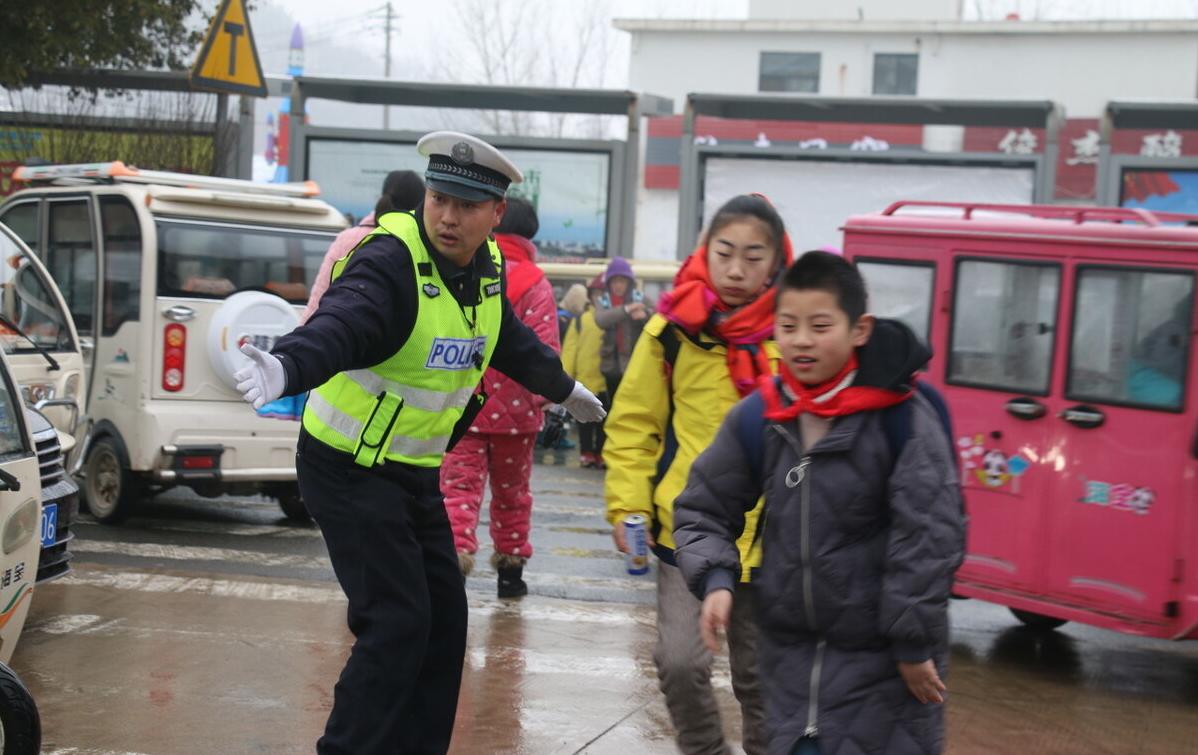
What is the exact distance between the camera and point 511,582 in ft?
25.4

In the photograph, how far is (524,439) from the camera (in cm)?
727

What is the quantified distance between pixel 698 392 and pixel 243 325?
17.2ft

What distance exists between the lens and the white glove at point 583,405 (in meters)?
4.92

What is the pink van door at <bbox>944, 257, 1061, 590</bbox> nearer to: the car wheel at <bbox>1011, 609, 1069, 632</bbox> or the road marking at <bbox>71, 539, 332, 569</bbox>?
the car wheel at <bbox>1011, 609, 1069, 632</bbox>

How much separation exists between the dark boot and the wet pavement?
0.28 ft

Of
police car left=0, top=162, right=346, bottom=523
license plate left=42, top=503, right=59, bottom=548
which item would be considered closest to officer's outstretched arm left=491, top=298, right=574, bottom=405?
license plate left=42, top=503, right=59, bottom=548

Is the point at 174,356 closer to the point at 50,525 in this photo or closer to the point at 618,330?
the point at 50,525

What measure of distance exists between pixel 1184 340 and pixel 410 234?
13.0 feet

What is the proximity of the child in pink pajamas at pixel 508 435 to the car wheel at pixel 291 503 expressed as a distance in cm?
292

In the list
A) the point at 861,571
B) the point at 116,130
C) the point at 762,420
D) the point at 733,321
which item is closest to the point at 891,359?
the point at 762,420

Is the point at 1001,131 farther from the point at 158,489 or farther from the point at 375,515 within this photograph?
the point at 375,515

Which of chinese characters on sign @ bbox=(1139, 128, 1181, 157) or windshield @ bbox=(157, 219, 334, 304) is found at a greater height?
chinese characters on sign @ bbox=(1139, 128, 1181, 157)

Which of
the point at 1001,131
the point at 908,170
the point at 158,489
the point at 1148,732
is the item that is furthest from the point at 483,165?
the point at 1001,131

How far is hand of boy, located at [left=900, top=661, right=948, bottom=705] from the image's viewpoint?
126 inches
